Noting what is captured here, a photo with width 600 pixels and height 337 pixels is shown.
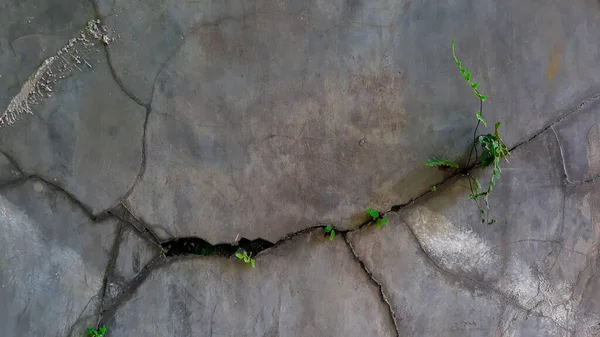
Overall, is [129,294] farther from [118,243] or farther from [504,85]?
[504,85]

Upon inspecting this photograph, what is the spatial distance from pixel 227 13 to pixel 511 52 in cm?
170

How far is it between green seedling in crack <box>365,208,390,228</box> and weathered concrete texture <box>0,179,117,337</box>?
4.87ft

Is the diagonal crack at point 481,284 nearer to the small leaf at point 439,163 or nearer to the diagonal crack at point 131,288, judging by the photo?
the small leaf at point 439,163

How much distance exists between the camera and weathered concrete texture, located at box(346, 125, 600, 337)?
9.25 feet

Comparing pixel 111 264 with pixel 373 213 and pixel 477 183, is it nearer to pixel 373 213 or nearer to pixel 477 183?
pixel 373 213

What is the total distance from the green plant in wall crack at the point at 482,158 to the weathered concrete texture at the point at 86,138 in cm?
176

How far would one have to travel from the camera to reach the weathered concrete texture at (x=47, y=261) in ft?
8.73

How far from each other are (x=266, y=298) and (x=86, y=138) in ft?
4.55

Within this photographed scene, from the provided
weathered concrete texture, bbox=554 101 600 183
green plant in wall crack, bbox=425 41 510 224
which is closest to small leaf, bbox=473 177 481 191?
green plant in wall crack, bbox=425 41 510 224

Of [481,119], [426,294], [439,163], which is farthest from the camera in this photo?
[426,294]

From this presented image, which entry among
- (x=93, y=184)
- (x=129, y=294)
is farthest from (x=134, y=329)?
(x=93, y=184)

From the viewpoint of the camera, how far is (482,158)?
274 cm

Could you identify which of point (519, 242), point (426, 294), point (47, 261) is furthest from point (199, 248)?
point (519, 242)

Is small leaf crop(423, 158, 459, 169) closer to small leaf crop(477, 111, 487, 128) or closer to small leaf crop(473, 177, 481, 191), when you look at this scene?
small leaf crop(473, 177, 481, 191)
